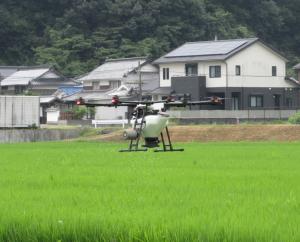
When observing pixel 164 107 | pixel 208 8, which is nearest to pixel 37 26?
pixel 208 8

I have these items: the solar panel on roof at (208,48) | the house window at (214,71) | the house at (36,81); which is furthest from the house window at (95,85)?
the house window at (214,71)

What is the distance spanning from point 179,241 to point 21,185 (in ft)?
19.0

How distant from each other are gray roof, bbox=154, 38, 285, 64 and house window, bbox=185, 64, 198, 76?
1.81 ft

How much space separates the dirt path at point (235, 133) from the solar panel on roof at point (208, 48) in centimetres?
2197

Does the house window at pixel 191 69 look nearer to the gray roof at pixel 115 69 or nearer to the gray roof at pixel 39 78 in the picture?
the gray roof at pixel 115 69

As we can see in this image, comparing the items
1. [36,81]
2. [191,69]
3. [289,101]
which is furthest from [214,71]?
[36,81]

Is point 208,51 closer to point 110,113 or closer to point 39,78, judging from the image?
point 110,113

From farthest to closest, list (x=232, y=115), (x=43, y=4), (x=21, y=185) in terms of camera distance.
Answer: (x=43, y=4) < (x=232, y=115) < (x=21, y=185)

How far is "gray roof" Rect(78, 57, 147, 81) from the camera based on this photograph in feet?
254

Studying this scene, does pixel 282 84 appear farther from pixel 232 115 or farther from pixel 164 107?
pixel 164 107

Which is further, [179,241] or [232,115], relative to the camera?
[232,115]

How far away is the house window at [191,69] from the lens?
6769 centimetres

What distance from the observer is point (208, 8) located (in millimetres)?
97562

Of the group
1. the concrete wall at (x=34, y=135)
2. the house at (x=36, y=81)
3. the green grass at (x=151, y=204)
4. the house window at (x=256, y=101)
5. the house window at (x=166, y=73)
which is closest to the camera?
the green grass at (x=151, y=204)
